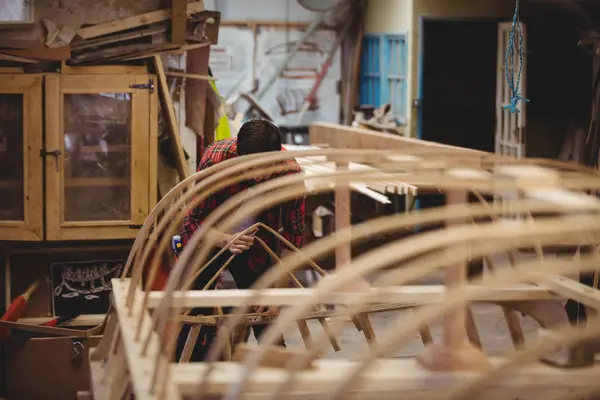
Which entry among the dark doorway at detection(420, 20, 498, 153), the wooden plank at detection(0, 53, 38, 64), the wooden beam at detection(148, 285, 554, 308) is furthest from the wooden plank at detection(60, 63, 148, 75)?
the dark doorway at detection(420, 20, 498, 153)

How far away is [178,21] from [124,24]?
12.4 inches

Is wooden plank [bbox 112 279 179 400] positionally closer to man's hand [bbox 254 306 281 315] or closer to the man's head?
man's hand [bbox 254 306 281 315]

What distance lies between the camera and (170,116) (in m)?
6.51

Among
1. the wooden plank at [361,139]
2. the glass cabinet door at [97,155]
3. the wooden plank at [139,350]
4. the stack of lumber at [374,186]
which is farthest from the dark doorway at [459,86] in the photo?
the wooden plank at [139,350]

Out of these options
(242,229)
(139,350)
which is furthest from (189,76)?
(139,350)

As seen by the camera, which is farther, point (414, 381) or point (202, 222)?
point (202, 222)

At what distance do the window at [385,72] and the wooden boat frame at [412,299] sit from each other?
8.78 m

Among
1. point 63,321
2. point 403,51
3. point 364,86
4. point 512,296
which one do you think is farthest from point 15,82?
point 364,86

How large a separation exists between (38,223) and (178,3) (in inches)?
57.1

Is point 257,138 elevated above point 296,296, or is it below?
above

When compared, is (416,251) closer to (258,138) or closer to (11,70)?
(258,138)

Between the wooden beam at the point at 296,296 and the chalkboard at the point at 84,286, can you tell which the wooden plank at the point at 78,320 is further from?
the wooden beam at the point at 296,296

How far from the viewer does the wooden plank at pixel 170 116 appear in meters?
6.38

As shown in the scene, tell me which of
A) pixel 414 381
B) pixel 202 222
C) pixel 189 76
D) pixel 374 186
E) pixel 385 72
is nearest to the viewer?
pixel 414 381
